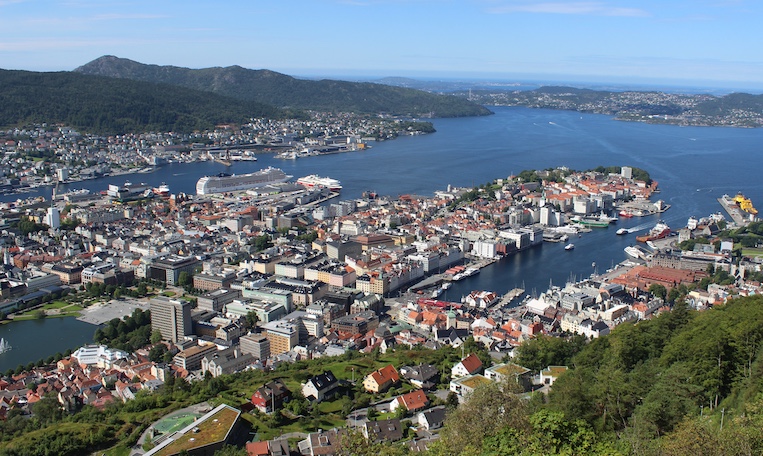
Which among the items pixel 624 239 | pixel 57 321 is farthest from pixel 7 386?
pixel 624 239

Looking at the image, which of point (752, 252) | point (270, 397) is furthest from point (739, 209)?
point (270, 397)

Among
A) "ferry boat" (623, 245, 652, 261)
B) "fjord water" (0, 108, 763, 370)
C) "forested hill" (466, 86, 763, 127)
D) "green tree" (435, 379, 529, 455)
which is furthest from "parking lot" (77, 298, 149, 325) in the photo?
"forested hill" (466, 86, 763, 127)

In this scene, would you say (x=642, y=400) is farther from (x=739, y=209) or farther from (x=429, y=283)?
(x=739, y=209)

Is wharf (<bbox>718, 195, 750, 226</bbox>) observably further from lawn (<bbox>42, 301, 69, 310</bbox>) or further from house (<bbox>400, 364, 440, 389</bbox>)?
lawn (<bbox>42, 301, 69, 310</bbox>)

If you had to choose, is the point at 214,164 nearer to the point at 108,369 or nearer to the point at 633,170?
the point at 633,170

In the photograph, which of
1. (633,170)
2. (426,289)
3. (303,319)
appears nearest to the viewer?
(303,319)

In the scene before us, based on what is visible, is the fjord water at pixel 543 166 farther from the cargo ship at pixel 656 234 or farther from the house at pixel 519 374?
the house at pixel 519 374

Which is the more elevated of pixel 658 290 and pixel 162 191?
pixel 162 191
